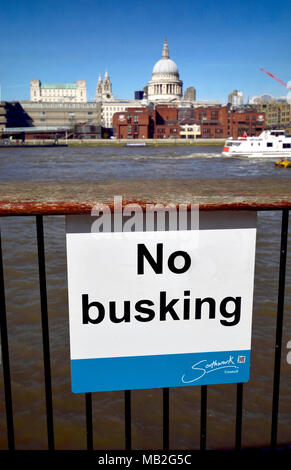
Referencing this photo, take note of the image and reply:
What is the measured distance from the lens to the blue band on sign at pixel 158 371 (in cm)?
158

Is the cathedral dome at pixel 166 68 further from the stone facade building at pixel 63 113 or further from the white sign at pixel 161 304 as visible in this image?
the white sign at pixel 161 304

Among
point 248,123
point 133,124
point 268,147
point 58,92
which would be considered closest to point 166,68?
point 133,124

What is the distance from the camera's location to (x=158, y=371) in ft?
5.27

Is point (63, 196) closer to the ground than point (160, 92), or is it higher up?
closer to the ground

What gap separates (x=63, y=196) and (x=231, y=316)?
0.73 m

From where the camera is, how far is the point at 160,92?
133 metres

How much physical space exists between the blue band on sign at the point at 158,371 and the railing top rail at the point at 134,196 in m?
0.56

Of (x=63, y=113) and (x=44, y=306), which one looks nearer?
(x=44, y=306)

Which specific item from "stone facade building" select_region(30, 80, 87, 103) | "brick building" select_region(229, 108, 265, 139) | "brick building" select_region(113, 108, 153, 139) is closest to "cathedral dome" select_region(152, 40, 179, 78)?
"stone facade building" select_region(30, 80, 87, 103)

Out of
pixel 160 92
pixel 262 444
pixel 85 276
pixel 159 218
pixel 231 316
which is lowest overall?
pixel 262 444

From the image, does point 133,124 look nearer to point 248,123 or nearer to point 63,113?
point 63,113

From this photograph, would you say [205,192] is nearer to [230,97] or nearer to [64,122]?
[64,122]

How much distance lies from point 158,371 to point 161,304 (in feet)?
0.81

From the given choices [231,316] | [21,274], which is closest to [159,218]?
[231,316]
